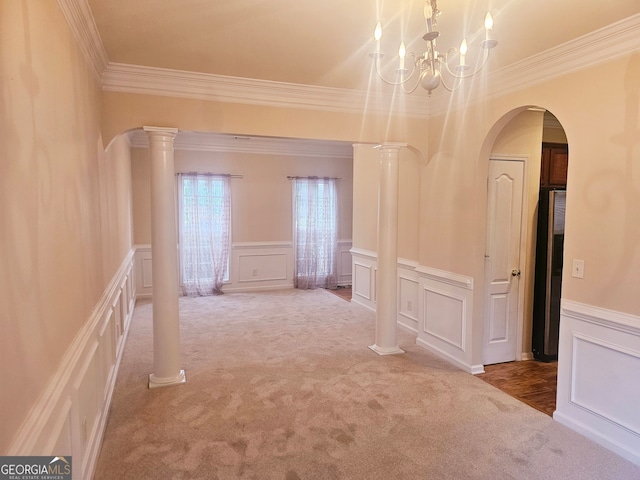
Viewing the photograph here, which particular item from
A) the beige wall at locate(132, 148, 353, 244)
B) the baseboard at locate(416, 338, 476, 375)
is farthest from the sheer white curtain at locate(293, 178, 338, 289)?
the baseboard at locate(416, 338, 476, 375)

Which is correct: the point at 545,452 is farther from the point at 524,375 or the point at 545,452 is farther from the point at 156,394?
the point at 156,394

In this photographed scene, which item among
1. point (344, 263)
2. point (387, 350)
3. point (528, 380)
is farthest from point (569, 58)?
point (344, 263)

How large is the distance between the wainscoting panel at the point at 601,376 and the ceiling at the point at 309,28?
1798mm

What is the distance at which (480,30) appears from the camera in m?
2.45

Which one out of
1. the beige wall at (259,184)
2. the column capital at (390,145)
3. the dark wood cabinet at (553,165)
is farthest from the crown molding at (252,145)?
the dark wood cabinet at (553,165)

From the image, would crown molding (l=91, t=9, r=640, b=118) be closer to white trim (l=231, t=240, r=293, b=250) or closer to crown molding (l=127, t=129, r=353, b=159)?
crown molding (l=127, t=129, r=353, b=159)

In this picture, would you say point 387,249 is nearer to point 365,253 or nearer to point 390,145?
point 390,145

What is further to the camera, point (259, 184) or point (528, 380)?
point (259, 184)

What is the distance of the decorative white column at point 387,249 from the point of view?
409 cm

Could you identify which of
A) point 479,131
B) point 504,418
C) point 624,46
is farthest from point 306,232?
point 624,46

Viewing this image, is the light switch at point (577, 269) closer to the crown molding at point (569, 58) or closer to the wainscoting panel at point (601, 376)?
the wainscoting panel at point (601, 376)

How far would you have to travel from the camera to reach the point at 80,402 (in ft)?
6.74

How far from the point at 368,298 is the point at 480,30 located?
13.7ft

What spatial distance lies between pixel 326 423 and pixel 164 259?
185 cm
